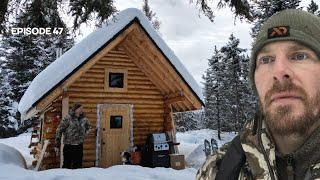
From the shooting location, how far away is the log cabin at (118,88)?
39.1 feet

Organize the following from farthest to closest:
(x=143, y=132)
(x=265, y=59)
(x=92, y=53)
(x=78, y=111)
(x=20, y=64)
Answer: (x=20, y=64) < (x=143, y=132) < (x=92, y=53) < (x=78, y=111) < (x=265, y=59)

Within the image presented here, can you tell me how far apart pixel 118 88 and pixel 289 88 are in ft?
39.3

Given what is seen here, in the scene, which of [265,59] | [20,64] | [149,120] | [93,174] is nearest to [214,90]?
[20,64]

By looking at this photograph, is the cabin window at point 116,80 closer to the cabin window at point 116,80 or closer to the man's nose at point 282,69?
the cabin window at point 116,80

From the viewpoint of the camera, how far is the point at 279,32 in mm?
1586

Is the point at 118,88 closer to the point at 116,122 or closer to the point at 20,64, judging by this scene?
the point at 116,122

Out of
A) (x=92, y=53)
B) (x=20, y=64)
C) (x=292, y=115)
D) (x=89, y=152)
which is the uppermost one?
→ (x=20, y=64)

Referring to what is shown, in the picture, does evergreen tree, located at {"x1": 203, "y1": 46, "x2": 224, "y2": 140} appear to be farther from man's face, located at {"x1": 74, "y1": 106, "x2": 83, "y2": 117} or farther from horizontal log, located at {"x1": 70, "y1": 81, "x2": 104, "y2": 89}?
man's face, located at {"x1": 74, "y1": 106, "x2": 83, "y2": 117}

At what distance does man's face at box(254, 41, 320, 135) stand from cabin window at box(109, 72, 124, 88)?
11.8 m

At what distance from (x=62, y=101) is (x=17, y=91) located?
2305 cm

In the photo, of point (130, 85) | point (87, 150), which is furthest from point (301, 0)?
point (87, 150)

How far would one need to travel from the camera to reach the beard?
1447 mm

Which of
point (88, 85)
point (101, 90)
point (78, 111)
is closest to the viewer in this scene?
point (78, 111)

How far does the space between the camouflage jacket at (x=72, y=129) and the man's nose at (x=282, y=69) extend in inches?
351
